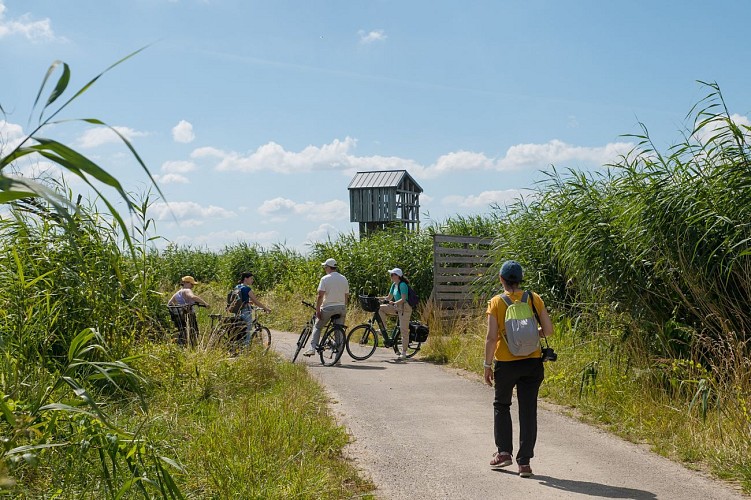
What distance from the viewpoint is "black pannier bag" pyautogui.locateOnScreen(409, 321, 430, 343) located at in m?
14.9

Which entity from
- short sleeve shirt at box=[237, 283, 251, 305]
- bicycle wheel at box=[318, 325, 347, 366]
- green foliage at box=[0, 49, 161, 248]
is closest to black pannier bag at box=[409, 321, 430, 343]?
bicycle wheel at box=[318, 325, 347, 366]

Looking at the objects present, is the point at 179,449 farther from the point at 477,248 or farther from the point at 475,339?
the point at 477,248

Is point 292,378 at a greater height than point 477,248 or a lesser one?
lesser

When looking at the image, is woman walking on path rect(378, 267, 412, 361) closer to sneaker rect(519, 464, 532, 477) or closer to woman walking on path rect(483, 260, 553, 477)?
woman walking on path rect(483, 260, 553, 477)

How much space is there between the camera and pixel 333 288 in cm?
1422

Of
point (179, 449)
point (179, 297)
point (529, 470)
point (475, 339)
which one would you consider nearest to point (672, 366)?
point (529, 470)

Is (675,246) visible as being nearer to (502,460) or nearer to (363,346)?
(502,460)

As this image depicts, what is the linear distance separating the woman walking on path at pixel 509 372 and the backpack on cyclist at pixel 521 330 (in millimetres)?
76

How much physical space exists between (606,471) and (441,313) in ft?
33.8

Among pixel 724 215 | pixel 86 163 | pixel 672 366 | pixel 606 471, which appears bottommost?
pixel 606 471

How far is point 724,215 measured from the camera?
799 cm

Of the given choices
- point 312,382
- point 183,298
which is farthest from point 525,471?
point 183,298

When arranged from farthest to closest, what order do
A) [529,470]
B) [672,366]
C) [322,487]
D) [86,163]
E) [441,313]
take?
[441,313], [672,366], [529,470], [322,487], [86,163]

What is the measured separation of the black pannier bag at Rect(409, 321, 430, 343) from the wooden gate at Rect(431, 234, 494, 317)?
2562 mm
